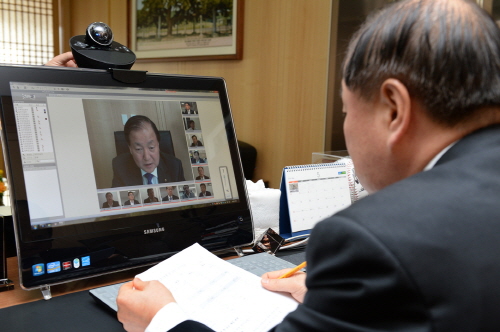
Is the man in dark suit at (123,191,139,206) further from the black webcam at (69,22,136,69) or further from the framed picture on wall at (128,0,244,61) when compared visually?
the framed picture on wall at (128,0,244,61)

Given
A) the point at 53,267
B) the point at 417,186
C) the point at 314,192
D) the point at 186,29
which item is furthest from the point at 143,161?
the point at 186,29

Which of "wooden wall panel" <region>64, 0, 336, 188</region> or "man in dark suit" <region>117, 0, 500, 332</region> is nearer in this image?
"man in dark suit" <region>117, 0, 500, 332</region>

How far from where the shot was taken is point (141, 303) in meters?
0.64

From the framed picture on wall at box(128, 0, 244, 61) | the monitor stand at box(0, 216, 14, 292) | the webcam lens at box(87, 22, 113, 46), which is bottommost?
the monitor stand at box(0, 216, 14, 292)

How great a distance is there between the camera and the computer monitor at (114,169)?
0.78 metres

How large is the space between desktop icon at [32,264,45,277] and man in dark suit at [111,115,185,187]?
0.19 m

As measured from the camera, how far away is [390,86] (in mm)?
471

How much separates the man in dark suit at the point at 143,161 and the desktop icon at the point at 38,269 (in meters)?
0.19

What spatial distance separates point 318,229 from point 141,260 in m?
0.58

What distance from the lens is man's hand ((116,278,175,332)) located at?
624 mm

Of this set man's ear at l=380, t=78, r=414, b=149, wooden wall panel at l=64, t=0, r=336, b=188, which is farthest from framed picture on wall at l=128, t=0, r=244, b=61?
man's ear at l=380, t=78, r=414, b=149

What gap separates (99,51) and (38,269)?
484mm

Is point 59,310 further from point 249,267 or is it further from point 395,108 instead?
point 395,108

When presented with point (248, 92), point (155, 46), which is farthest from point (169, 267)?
point (155, 46)
